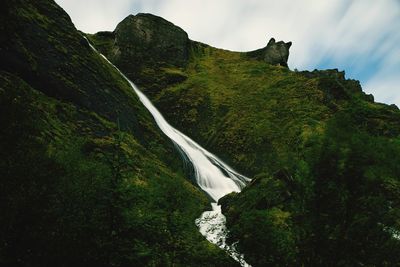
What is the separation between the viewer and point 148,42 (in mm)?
63562

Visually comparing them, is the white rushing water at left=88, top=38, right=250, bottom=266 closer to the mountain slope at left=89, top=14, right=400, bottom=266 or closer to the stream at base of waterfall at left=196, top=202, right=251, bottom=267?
the mountain slope at left=89, top=14, right=400, bottom=266

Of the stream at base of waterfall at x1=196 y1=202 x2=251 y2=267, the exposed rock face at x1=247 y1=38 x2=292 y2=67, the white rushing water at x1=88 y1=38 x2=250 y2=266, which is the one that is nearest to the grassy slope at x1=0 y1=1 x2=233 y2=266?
the stream at base of waterfall at x1=196 y1=202 x2=251 y2=267

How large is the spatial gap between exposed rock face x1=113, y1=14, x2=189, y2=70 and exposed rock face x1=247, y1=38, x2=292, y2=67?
500 inches

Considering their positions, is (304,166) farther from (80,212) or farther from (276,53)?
(276,53)

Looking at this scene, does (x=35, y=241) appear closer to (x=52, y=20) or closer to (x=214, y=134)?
(x=52, y=20)

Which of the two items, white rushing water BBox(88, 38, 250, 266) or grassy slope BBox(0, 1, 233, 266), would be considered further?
white rushing water BBox(88, 38, 250, 266)

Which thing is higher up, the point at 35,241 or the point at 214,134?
the point at 214,134

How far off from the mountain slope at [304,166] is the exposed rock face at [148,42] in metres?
9.44

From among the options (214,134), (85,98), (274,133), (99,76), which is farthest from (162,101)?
(85,98)

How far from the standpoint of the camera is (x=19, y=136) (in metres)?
10.6

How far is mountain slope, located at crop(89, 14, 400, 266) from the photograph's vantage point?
27.7ft

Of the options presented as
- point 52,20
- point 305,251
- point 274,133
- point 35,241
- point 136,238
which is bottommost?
point 35,241

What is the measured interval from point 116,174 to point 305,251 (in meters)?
4.86

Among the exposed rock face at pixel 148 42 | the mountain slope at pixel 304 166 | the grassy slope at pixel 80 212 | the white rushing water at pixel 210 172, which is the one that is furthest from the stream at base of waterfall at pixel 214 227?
the exposed rock face at pixel 148 42
